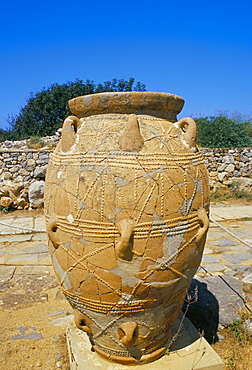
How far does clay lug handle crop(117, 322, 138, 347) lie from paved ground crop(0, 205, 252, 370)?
0.62 metres

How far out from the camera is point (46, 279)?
4188 millimetres

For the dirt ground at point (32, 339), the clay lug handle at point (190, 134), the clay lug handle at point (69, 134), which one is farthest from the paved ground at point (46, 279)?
the clay lug handle at point (69, 134)

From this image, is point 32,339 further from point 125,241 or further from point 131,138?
point 131,138

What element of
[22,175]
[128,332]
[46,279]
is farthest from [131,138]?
[22,175]

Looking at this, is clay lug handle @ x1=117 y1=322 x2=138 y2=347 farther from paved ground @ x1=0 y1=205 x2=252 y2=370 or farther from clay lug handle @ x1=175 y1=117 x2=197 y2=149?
clay lug handle @ x1=175 y1=117 x2=197 y2=149

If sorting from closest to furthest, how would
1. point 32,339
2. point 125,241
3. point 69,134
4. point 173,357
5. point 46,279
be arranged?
point 125,241
point 69,134
point 173,357
point 32,339
point 46,279

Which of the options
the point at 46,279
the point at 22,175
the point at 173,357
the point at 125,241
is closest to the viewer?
the point at 125,241

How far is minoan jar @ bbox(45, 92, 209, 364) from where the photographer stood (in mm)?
2051

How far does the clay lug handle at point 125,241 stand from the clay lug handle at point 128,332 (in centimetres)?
58

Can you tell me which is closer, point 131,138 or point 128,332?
point 131,138

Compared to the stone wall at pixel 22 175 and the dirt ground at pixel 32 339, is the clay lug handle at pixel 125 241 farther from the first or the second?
the stone wall at pixel 22 175

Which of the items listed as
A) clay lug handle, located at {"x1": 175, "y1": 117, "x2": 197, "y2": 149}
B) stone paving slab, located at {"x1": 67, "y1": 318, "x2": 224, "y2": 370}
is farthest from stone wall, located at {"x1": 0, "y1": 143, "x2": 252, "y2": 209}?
clay lug handle, located at {"x1": 175, "y1": 117, "x2": 197, "y2": 149}

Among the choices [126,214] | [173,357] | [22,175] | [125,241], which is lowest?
[173,357]

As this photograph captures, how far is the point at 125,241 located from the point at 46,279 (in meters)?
2.58
